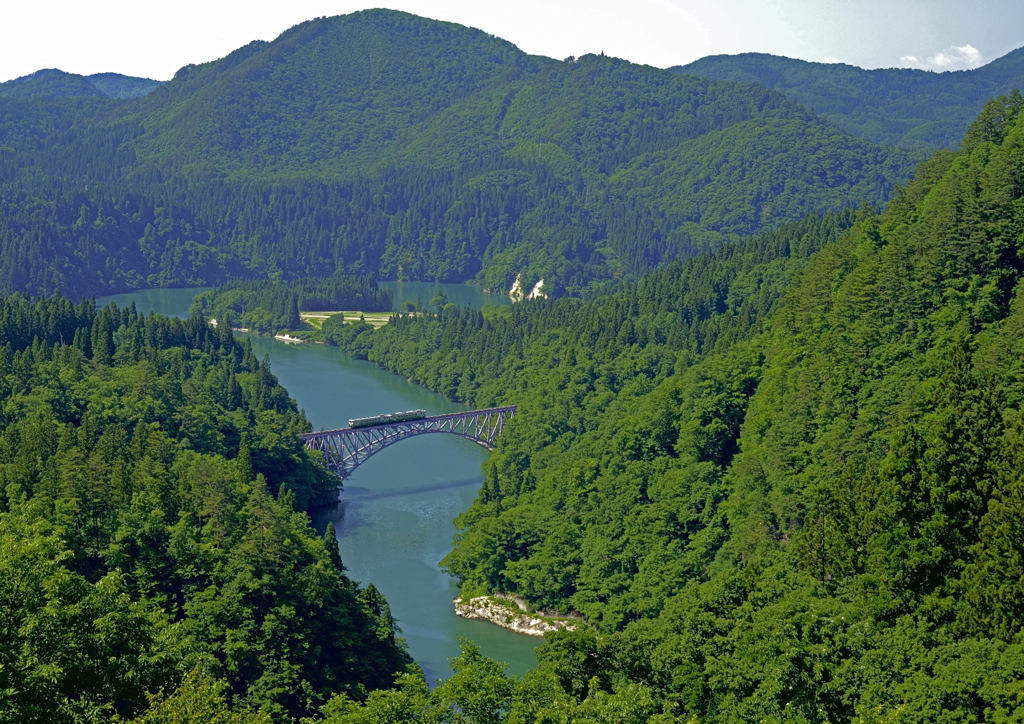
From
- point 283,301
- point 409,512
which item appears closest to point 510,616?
point 409,512

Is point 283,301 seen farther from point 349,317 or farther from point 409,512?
point 409,512

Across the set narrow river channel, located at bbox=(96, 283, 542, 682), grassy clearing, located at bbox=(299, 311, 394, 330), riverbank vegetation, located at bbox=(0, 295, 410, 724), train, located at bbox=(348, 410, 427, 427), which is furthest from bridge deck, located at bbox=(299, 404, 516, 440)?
grassy clearing, located at bbox=(299, 311, 394, 330)

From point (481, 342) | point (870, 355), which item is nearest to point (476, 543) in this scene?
point (870, 355)

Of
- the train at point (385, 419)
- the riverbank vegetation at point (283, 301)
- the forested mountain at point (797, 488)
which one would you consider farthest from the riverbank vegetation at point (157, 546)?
the riverbank vegetation at point (283, 301)

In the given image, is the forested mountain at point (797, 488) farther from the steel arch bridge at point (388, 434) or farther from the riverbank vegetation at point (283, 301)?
the riverbank vegetation at point (283, 301)

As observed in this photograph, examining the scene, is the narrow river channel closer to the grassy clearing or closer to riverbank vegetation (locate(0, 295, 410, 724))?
riverbank vegetation (locate(0, 295, 410, 724))

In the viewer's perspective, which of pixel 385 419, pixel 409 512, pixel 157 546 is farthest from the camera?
pixel 385 419
